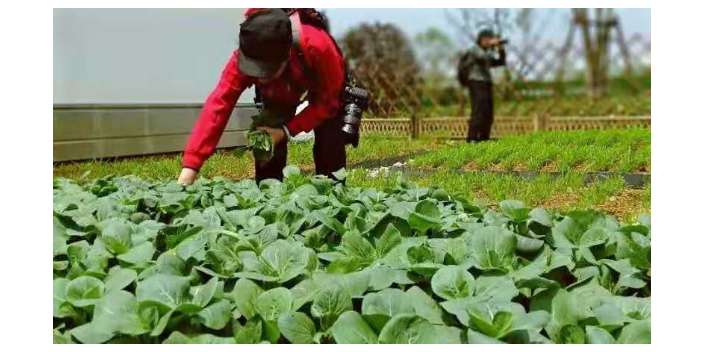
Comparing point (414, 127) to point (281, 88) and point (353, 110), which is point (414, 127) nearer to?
point (353, 110)

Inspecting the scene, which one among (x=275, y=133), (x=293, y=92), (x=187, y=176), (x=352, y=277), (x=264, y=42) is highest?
(x=264, y=42)

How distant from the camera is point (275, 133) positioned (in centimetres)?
260

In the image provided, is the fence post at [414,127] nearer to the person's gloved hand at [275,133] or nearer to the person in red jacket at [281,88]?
the person in red jacket at [281,88]

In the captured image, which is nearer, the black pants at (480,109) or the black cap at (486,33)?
the black cap at (486,33)

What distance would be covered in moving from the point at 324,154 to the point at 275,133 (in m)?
0.24

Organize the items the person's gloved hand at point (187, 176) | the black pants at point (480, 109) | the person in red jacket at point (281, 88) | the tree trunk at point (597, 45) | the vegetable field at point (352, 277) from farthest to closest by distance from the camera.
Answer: the black pants at point (480, 109), the person's gloved hand at point (187, 176), the person in red jacket at point (281, 88), the tree trunk at point (597, 45), the vegetable field at point (352, 277)

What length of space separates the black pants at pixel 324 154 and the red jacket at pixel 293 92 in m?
0.07

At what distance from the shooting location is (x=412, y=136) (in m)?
2.58

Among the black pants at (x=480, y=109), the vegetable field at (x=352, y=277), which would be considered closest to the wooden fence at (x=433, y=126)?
the black pants at (x=480, y=109)

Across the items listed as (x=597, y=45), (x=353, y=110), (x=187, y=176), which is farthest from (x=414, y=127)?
(x=597, y=45)

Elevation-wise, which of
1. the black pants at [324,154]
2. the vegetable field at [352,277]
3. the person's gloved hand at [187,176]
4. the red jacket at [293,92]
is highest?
the red jacket at [293,92]

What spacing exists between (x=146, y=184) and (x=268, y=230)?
0.96 metres

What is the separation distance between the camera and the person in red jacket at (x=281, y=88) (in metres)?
2.39
